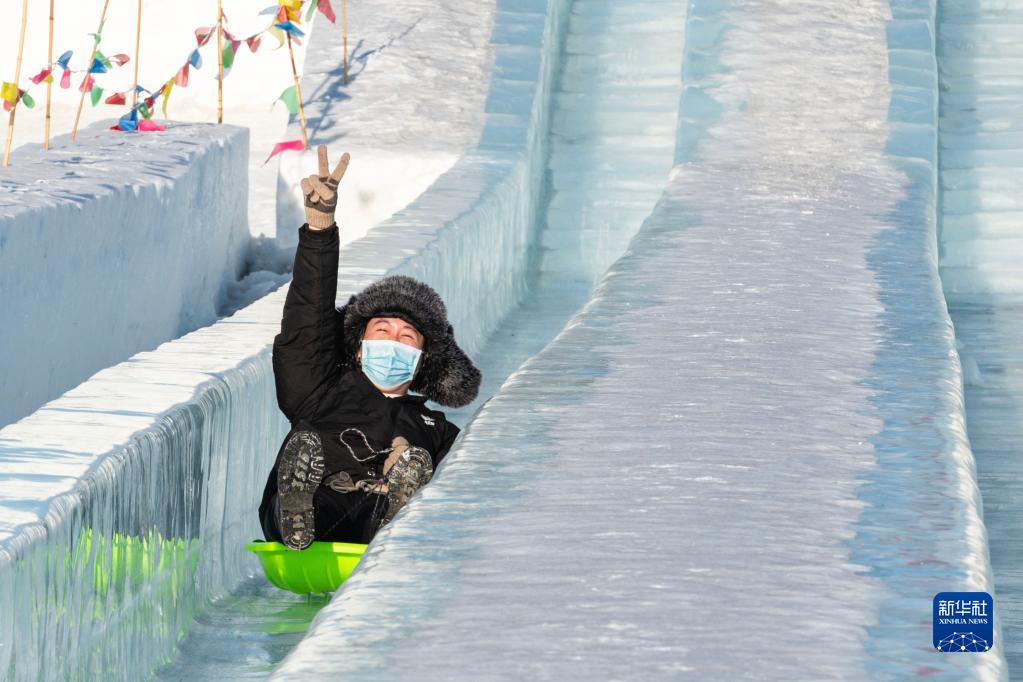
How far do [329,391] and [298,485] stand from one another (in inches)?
13.8

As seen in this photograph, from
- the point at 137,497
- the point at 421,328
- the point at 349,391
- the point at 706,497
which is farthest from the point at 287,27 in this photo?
the point at 706,497

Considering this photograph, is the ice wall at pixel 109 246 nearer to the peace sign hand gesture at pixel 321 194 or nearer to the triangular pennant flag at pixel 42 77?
the triangular pennant flag at pixel 42 77

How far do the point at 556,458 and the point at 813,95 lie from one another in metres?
5.44

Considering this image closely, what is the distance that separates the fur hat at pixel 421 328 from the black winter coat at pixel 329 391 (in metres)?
0.05

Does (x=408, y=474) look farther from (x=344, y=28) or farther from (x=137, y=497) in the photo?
(x=344, y=28)

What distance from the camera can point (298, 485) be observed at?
3.73 m

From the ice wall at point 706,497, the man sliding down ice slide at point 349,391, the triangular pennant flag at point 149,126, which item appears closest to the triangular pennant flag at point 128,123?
the triangular pennant flag at point 149,126

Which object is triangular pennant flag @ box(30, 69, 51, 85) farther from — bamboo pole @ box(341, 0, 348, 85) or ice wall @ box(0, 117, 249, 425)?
bamboo pole @ box(341, 0, 348, 85)

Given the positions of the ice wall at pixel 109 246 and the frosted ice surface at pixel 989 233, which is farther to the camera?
the ice wall at pixel 109 246

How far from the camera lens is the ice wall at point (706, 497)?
2.26 meters

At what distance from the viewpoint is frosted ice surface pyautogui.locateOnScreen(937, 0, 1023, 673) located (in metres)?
5.11

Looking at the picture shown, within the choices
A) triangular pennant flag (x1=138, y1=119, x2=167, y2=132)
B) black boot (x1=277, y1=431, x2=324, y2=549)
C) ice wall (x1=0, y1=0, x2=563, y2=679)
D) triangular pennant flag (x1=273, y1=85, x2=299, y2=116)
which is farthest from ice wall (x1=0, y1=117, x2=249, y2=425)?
black boot (x1=277, y1=431, x2=324, y2=549)

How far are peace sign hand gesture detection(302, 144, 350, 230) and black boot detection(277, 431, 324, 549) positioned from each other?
49 centimetres

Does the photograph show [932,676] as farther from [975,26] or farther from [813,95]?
[975,26]
